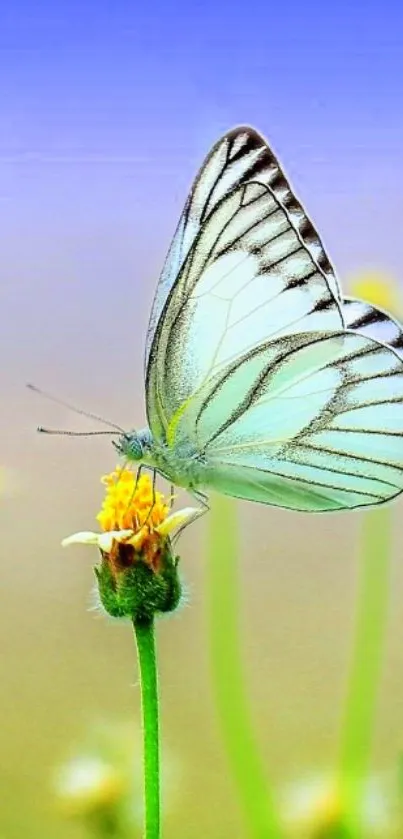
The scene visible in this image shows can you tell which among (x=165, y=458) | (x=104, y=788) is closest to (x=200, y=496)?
(x=165, y=458)

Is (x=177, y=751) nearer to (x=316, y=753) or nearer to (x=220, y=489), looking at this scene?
(x=316, y=753)

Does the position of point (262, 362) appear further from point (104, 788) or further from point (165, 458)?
point (104, 788)

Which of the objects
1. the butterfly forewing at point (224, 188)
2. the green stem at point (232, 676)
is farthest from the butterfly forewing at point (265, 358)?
the green stem at point (232, 676)

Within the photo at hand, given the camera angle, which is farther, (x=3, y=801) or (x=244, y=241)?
(x=3, y=801)

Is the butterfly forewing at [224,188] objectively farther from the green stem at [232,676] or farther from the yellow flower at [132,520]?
the green stem at [232,676]

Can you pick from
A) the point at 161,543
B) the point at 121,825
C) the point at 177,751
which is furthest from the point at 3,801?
the point at 161,543

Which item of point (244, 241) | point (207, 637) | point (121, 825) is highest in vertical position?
point (244, 241)

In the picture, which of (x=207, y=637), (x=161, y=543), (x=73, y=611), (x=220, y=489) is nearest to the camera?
(x=161, y=543)
